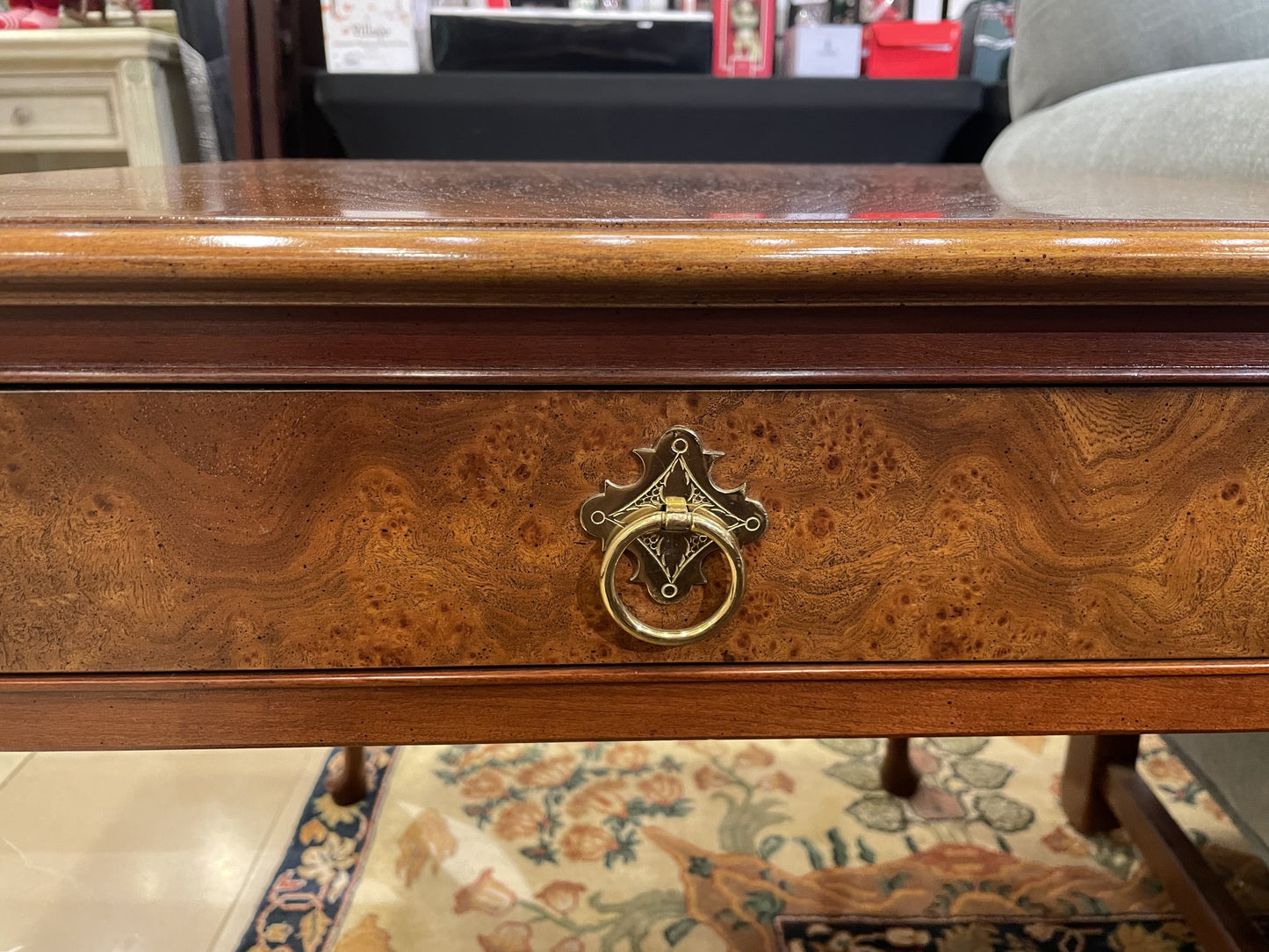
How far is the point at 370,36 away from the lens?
1.15m

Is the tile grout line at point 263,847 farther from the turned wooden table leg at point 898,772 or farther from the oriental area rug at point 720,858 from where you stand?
the turned wooden table leg at point 898,772

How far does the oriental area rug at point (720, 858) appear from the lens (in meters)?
0.78

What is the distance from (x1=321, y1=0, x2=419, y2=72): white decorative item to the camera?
114 centimetres

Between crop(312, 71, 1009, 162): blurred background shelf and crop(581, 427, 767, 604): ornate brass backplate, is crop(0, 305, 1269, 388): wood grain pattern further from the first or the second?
crop(312, 71, 1009, 162): blurred background shelf

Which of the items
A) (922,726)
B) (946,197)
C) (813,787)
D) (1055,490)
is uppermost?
(946,197)

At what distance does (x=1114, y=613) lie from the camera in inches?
14.3

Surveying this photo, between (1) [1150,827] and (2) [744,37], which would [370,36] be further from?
(1) [1150,827]

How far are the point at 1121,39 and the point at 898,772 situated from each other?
0.80m

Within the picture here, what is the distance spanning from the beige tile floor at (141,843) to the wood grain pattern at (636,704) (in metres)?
0.54

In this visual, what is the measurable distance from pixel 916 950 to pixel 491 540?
0.66 metres

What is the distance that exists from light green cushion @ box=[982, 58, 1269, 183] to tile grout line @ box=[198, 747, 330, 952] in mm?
918

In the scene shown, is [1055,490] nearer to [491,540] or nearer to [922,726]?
[922,726]

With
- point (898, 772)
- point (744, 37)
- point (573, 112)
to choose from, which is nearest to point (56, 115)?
point (573, 112)

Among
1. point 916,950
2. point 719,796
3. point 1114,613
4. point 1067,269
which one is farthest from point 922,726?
point 719,796
